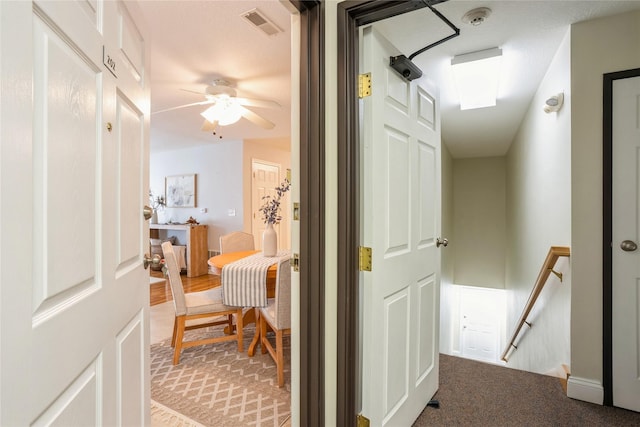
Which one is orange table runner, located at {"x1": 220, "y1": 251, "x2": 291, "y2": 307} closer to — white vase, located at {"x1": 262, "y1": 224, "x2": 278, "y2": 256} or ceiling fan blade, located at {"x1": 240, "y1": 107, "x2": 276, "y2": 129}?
white vase, located at {"x1": 262, "y1": 224, "x2": 278, "y2": 256}

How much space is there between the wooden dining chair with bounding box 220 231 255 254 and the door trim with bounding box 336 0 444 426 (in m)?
2.37

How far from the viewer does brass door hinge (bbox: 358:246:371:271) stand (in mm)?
1412

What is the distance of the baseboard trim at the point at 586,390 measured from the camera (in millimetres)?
1969

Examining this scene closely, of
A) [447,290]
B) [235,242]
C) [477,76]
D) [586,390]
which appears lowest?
[447,290]

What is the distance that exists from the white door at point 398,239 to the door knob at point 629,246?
1.06 meters

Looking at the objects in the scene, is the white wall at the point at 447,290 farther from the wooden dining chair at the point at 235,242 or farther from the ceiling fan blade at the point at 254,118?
the ceiling fan blade at the point at 254,118

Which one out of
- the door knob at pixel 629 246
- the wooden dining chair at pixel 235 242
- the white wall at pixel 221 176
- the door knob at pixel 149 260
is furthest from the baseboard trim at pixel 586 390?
the white wall at pixel 221 176

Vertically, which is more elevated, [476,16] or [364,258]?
[476,16]

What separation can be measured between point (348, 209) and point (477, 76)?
1971 mm

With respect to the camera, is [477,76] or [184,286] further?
[184,286]

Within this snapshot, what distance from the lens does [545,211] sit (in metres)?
2.77

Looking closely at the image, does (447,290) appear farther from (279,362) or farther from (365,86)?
(365,86)

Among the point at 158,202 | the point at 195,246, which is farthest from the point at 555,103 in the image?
the point at 158,202

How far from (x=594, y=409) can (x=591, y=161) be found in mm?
1497
